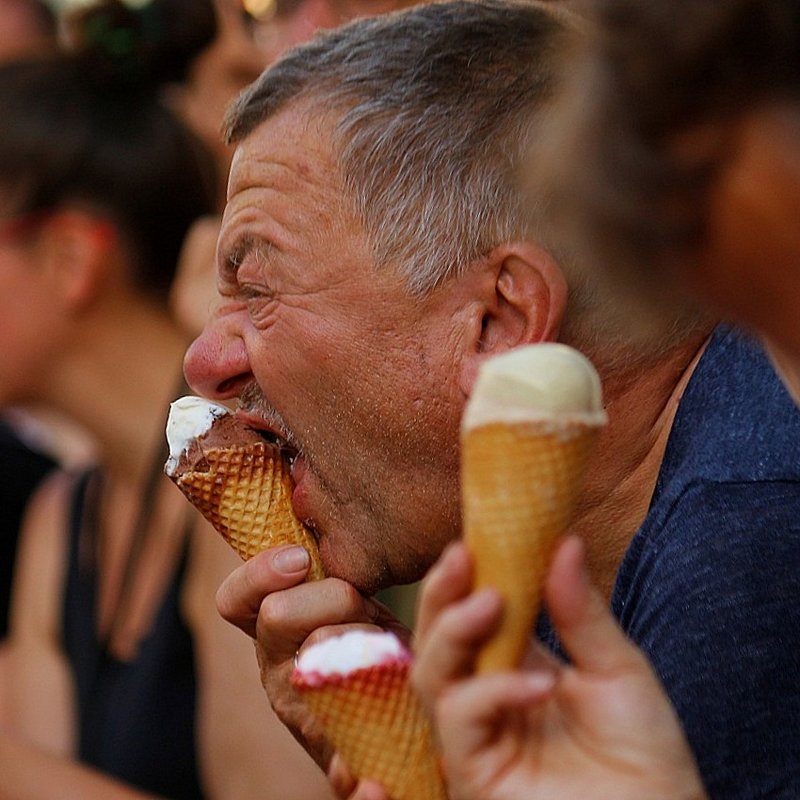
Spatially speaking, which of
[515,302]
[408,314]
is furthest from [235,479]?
[515,302]

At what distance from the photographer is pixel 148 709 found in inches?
117

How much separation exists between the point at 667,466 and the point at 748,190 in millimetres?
762

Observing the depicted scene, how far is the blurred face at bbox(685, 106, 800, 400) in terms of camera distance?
3.22ft

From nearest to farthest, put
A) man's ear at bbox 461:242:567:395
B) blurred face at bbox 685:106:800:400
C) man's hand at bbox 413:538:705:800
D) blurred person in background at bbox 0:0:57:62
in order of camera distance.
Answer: blurred face at bbox 685:106:800:400 → man's hand at bbox 413:538:705:800 → man's ear at bbox 461:242:567:395 → blurred person in background at bbox 0:0:57:62

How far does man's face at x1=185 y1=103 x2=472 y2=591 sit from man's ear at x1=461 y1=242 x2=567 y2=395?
3 cm

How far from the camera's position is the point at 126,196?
3418 mm

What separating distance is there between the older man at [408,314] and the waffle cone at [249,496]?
3 centimetres

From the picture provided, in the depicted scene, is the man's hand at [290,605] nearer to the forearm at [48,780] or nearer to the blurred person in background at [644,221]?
the blurred person in background at [644,221]

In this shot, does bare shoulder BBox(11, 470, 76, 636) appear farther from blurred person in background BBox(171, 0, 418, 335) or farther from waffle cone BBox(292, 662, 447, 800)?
waffle cone BBox(292, 662, 447, 800)

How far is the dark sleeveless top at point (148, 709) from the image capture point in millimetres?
2896

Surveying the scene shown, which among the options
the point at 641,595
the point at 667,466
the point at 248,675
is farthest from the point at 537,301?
the point at 248,675

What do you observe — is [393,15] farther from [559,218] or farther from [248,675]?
[248,675]

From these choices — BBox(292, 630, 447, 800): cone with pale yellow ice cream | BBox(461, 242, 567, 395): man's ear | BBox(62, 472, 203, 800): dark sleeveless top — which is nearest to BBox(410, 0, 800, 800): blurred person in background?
BBox(292, 630, 447, 800): cone with pale yellow ice cream

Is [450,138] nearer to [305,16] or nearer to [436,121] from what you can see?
[436,121]
